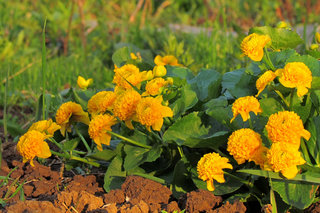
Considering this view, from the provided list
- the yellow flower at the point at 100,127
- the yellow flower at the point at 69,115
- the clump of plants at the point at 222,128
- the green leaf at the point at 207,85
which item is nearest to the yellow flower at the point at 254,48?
the clump of plants at the point at 222,128

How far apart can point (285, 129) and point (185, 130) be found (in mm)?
443

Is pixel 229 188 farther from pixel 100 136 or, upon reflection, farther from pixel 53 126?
pixel 53 126

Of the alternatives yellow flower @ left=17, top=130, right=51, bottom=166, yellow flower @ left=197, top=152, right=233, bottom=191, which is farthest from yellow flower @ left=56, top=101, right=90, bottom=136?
yellow flower @ left=197, top=152, right=233, bottom=191

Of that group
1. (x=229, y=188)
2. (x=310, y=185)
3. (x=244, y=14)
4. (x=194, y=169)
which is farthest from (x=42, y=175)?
(x=244, y=14)

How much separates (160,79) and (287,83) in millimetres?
483

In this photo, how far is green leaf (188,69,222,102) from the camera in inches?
79.4

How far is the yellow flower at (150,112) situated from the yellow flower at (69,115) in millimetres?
367

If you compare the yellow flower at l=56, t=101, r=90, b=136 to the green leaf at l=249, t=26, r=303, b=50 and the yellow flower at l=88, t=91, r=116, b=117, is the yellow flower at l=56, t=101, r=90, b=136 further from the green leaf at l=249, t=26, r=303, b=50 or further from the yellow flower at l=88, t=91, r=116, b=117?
the green leaf at l=249, t=26, r=303, b=50

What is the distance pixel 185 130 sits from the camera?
1.79m

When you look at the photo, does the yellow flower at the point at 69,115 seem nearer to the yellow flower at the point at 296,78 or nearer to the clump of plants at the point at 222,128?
the clump of plants at the point at 222,128

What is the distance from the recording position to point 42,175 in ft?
6.82

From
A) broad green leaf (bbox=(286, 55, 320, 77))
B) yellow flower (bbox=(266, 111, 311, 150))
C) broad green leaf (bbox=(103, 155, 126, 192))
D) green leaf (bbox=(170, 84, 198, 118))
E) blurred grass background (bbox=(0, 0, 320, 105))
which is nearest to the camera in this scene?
yellow flower (bbox=(266, 111, 311, 150))

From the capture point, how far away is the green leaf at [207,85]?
79.4 inches

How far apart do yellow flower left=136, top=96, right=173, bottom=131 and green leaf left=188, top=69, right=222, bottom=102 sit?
15.7 inches
